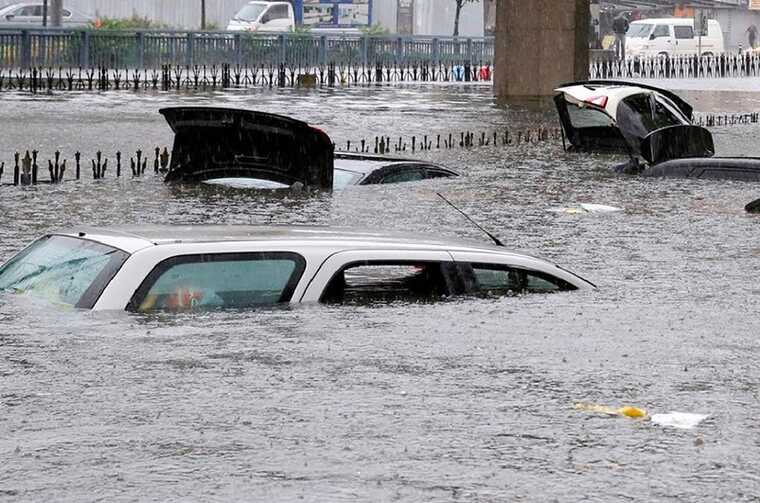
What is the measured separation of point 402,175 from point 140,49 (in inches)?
1183

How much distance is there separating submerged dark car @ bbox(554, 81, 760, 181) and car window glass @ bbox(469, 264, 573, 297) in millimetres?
12622

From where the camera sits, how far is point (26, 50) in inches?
1832

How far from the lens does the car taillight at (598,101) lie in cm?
2477

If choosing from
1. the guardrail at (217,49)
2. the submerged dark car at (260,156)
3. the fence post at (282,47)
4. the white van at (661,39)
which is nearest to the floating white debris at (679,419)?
the submerged dark car at (260,156)

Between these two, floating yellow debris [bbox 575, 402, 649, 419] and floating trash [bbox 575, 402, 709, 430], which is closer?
floating trash [bbox 575, 402, 709, 430]

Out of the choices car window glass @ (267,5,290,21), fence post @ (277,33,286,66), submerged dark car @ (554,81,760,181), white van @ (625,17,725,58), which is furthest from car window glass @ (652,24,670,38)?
submerged dark car @ (554,81,760,181)

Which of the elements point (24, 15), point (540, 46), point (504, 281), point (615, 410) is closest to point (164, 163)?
point (504, 281)

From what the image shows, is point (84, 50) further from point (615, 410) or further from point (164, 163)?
point (615, 410)

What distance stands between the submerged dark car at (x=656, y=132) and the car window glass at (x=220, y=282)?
1376 cm

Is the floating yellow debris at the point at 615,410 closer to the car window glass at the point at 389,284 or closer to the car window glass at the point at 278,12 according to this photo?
the car window glass at the point at 389,284

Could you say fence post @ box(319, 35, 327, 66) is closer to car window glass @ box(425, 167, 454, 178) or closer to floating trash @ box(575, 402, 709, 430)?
car window glass @ box(425, 167, 454, 178)

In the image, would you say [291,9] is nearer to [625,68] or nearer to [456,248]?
[625,68]

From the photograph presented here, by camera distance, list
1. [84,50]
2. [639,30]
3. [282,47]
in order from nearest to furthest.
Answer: [84,50]
[282,47]
[639,30]

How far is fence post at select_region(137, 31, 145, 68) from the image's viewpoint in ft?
160
